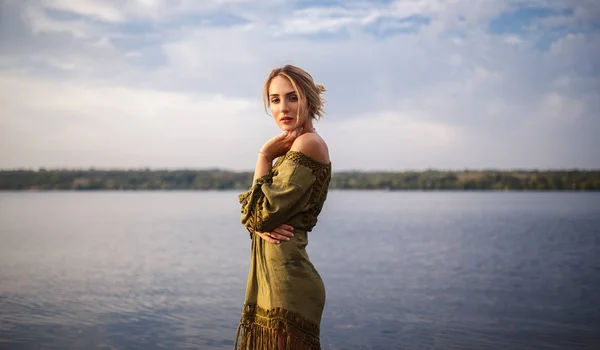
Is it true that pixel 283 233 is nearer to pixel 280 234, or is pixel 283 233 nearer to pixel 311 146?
pixel 280 234

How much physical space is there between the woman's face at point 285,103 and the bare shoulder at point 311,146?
0.10 metres

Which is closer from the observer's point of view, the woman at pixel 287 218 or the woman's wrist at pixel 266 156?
the woman at pixel 287 218

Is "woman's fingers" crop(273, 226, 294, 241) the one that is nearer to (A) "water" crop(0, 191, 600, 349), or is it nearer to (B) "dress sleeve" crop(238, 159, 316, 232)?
(B) "dress sleeve" crop(238, 159, 316, 232)

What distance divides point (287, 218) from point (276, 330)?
1.99ft

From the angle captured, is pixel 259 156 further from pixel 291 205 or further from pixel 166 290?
pixel 166 290

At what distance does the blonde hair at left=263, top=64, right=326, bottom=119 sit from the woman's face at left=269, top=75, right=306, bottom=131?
3 centimetres

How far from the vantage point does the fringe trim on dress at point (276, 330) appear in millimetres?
3383

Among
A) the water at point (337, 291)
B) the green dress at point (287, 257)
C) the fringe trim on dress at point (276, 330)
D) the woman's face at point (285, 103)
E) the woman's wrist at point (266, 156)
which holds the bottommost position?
the water at point (337, 291)

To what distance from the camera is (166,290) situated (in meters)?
13.5

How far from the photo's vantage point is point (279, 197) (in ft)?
10.8

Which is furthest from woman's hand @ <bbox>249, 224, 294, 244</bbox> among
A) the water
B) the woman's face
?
the water

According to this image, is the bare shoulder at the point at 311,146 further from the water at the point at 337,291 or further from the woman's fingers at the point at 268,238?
the water at the point at 337,291

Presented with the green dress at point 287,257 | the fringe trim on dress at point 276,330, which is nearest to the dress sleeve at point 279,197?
the green dress at point 287,257

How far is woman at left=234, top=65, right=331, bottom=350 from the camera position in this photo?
3336 millimetres
